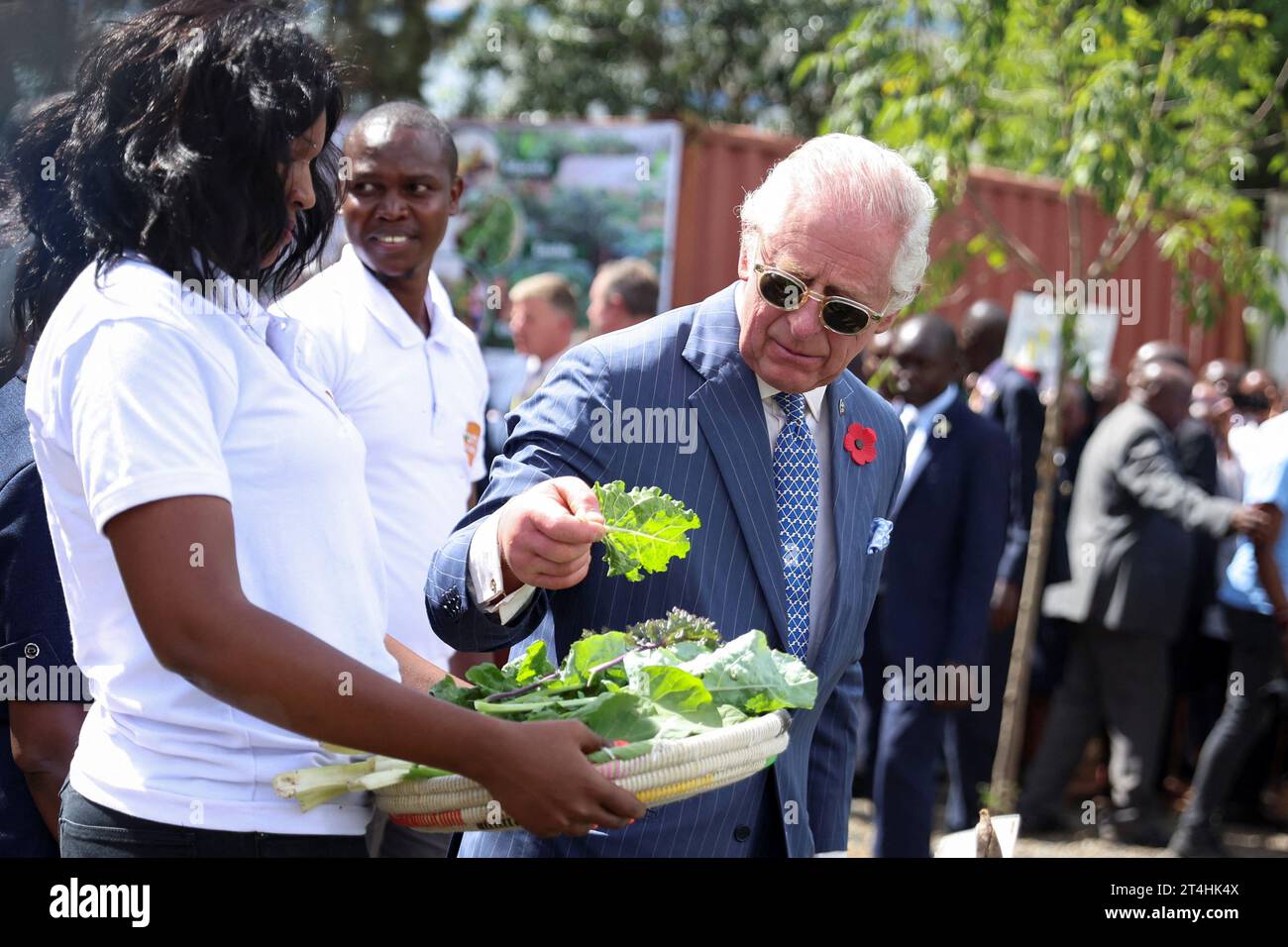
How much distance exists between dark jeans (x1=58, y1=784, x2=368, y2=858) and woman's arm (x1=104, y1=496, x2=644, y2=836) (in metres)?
0.24

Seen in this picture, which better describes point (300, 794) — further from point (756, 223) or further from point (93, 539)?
point (756, 223)

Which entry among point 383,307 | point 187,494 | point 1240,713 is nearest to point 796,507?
point 187,494

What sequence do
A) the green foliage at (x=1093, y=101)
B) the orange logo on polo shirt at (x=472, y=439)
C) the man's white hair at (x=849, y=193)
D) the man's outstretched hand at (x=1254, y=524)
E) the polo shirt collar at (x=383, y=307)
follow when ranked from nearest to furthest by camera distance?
the man's white hair at (x=849, y=193) < the polo shirt collar at (x=383, y=307) < the orange logo on polo shirt at (x=472, y=439) < the green foliage at (x=1093, y=101) < the man's outstretched hand at (x=1254, y=524)

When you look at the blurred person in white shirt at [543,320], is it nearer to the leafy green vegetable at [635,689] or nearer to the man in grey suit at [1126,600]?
the man in grey suit at [1126,600]

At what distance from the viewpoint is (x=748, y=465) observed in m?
2.37

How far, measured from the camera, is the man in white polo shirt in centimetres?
345

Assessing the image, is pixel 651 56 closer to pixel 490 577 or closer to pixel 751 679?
pixel 490 577

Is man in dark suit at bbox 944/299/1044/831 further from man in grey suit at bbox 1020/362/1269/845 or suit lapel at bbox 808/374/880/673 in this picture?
suit lapel at bbox 808/374/880/673

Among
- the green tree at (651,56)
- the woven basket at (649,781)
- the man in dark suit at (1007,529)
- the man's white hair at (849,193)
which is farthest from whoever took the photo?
the green tree at (651,56)

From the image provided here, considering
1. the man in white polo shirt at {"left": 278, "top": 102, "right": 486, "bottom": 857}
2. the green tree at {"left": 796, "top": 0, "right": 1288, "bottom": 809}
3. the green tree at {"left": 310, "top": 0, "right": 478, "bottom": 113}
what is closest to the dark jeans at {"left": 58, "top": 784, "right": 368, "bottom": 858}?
the man in white polo shirt at {"left": 278, "top": 102, "right": 486, "bottom": 857}

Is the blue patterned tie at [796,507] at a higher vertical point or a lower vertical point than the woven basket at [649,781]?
higher

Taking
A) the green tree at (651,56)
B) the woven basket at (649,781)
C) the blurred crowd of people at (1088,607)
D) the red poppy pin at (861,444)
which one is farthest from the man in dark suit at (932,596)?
the green tree at (651,56)

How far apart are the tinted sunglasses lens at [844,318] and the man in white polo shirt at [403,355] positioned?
49.9 inches

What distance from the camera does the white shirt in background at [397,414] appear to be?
344 cm
